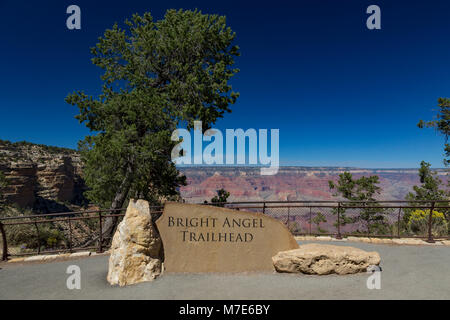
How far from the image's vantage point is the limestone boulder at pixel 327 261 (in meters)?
5.40

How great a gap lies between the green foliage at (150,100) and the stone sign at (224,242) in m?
5.46

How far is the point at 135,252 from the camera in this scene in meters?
5.30

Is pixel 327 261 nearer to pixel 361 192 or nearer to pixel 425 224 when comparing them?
pixel 425 224

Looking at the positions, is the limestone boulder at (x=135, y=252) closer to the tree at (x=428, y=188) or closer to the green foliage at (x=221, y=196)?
the green foliage at (x=221, y=196)

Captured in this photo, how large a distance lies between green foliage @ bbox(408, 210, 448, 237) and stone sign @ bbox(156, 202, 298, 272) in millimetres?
7634

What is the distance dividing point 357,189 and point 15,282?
16.8m

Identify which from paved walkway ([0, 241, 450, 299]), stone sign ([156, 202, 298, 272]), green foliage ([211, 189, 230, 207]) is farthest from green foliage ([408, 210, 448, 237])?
green foliage ([211, 189, 230, 207])

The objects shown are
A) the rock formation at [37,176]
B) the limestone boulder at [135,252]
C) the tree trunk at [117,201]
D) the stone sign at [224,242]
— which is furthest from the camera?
the rock formation at [37,176]

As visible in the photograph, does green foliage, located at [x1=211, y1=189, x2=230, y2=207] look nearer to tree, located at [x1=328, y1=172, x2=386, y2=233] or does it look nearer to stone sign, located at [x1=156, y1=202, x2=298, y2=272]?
stone sign, located at [x1=156, y1=202, x2=298, y2=272]

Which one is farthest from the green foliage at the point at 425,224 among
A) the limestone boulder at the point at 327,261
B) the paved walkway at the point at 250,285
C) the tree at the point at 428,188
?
the limestone boulder at the point at 327,261

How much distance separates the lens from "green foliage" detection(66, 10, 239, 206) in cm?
1079

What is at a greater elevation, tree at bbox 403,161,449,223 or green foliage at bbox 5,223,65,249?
tree at bbox 403,161,449,223

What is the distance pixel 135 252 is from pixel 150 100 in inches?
287
